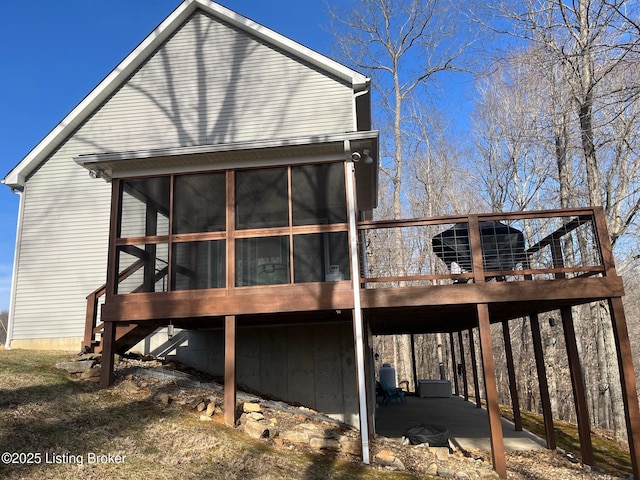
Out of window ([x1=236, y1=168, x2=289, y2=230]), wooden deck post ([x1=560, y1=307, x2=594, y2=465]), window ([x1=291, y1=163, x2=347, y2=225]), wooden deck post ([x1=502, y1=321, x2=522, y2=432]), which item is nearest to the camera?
wooden deck post ([x1=560, y1=307, x2=594, y2=465])

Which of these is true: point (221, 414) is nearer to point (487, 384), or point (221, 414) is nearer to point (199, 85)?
point (487, 384)

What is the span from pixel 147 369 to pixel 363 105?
7792mm

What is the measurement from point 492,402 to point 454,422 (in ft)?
16.2

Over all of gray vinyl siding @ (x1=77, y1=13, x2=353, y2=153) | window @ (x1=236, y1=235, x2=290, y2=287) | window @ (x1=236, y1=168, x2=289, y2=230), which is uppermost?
gray vinyl siding @ (x1=77, y1=13, x2=353, y2=153)

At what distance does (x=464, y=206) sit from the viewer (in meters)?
26.4

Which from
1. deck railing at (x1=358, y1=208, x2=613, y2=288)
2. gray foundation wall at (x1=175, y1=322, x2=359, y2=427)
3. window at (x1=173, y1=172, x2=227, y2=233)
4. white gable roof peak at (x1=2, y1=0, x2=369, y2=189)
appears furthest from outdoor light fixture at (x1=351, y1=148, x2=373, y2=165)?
white gable roof peak at (x1=2, y1=0, x2=369, y2=189)

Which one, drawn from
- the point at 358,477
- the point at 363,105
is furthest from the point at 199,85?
the point at 358,477

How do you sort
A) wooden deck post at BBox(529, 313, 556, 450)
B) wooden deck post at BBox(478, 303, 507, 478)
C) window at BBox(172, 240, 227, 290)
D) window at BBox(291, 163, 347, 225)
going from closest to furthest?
wooden deck post at BBox(478, 303, 507, 478), window at BBox(172, 240, 227, 290), window at BBox(291, 163, 347, 225), wooden deck post at BBox(529, 313, 556, 450)

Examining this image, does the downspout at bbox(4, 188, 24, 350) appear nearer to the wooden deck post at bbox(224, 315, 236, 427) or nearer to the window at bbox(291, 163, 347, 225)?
the wooden deck post at bbox(224, 315, 236, 427)

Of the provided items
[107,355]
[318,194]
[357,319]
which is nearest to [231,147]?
[318,194]

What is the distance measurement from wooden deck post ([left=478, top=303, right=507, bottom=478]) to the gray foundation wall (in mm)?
2987

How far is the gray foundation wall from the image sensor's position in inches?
363

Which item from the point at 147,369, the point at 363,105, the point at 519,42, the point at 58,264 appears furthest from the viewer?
the point at 519,42

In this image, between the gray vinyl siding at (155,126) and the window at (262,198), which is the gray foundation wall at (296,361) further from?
the gray vinyl siding at (155,126)
